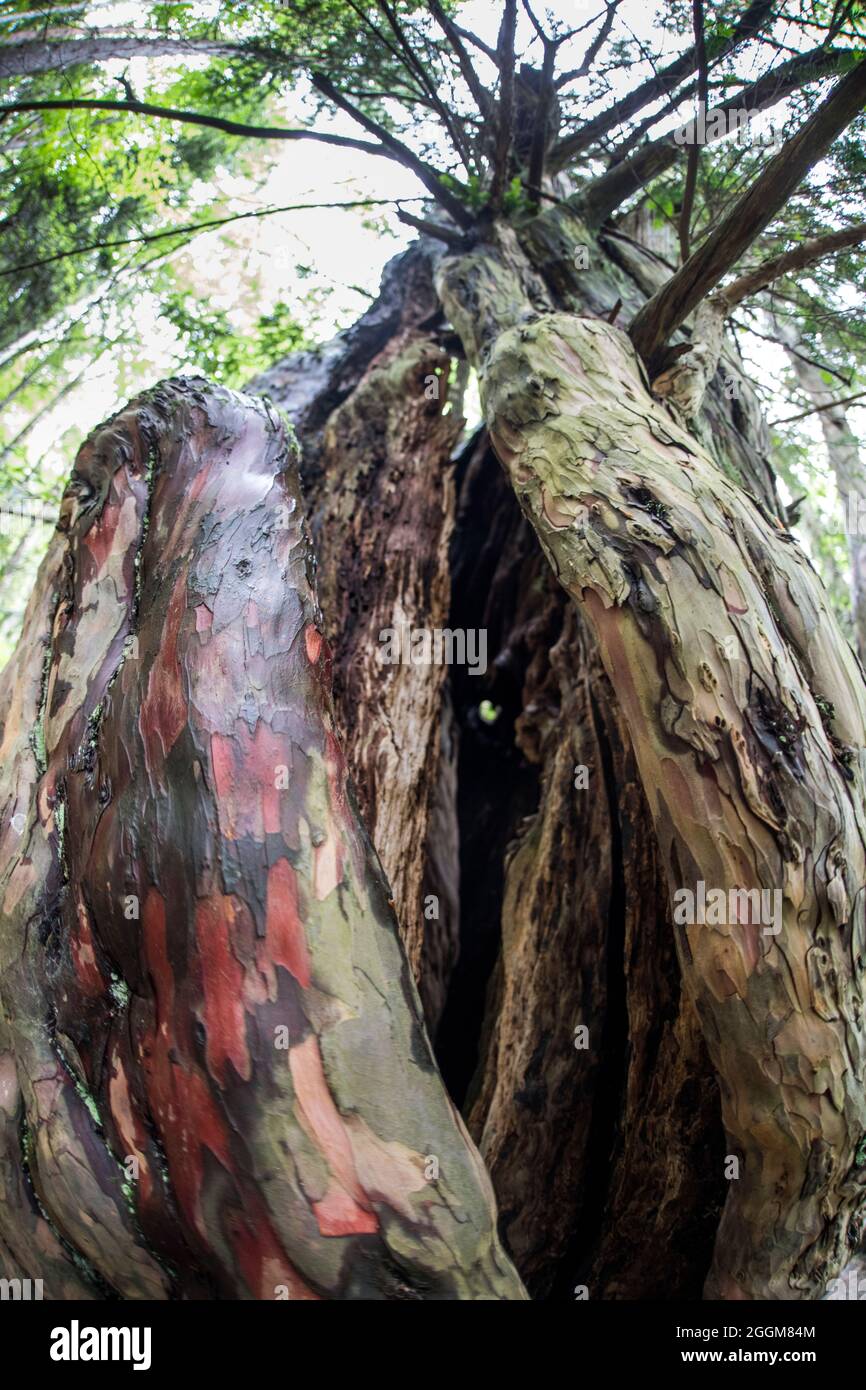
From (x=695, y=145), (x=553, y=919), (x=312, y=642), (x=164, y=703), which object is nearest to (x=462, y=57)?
(x=695, y=145)

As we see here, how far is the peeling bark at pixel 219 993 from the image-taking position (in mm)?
1559

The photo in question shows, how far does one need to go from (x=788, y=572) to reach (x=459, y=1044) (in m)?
2.00

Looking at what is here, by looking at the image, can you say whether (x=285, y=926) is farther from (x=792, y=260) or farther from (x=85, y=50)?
(x=85, y=50)

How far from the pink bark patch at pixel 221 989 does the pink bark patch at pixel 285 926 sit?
0.25ft

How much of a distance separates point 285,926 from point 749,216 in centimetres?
239

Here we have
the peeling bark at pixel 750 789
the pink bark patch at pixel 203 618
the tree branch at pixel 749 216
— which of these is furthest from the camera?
the tree branch at pixel 749 216

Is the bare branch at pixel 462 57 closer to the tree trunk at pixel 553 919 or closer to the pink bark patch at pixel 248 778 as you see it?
the tree trunk at pixel 553 919

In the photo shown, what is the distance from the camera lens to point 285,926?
169 centimetres

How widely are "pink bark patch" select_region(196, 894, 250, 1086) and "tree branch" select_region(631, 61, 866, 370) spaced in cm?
239

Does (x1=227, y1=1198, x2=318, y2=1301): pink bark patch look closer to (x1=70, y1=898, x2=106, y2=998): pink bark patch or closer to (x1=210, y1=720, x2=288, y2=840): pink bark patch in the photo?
(x1=70, y1=898, x2=106, y2=998): pink bark patch

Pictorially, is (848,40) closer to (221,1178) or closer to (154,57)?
(154,57)

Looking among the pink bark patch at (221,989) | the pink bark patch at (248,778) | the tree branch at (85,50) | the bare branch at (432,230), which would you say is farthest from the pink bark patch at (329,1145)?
the tree branch at (85,50)

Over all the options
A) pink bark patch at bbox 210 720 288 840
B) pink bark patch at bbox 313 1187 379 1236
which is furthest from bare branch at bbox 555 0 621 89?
pink bark patch at bbox 313 1187 379 1236

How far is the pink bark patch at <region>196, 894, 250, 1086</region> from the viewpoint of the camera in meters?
1.60
